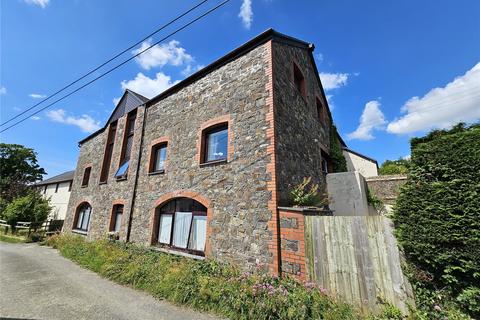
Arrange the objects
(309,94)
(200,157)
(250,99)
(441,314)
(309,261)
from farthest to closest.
→ (309,94) → (200,157) → (250,99) → (309,261) → (441,314)

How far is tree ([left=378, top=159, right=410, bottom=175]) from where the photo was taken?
3890 millimetres

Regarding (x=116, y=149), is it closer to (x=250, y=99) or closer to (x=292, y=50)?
(x=250, y=99)

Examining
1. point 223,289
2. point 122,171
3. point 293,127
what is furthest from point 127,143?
point 223,289

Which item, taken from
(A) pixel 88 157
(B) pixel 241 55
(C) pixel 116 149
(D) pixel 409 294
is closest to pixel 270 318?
(D) pixel 409 294

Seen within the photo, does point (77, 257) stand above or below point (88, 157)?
below

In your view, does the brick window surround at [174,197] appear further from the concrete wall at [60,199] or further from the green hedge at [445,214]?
the concrete wall at [60,199]

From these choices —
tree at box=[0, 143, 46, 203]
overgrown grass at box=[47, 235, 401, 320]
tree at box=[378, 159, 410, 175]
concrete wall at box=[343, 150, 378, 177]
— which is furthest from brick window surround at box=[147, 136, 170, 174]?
tree at box=[0, 143, 46, 203]

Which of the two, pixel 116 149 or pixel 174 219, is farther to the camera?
pixel 116 149

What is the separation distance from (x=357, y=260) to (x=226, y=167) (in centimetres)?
389

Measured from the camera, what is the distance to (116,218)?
1028cm

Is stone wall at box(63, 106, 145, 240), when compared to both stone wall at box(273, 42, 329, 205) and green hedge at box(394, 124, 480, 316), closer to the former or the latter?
stone wall at box(273, 42, 329, 205)

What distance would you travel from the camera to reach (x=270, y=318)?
375cm

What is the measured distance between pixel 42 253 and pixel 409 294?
547 inches

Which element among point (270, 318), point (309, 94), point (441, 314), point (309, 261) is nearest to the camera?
point (441, 314)
